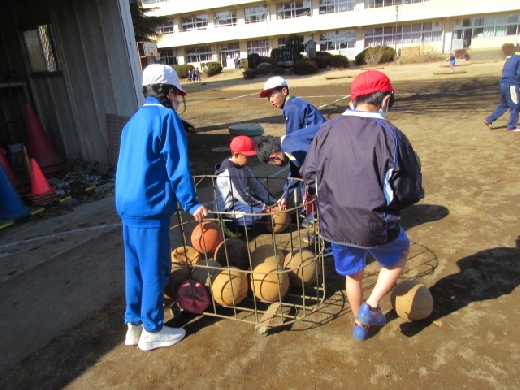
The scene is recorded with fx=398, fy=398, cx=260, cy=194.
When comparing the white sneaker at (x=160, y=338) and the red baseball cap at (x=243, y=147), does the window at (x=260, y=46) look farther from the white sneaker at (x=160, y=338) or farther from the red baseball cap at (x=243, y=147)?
the white sneaker at (x=160, y=338)

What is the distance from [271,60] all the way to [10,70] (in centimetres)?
3058

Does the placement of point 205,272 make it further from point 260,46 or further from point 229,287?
point 260,46

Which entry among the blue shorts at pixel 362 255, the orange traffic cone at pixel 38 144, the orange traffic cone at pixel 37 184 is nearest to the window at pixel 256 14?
the orange traffic cone at pixel 38 144

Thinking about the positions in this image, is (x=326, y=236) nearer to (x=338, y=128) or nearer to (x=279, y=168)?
(x=338, y=128)

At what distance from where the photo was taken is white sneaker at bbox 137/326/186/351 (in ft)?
9.96

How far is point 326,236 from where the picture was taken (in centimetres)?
274

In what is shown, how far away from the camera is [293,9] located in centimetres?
4575

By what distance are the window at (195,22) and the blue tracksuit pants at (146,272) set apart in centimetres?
5300

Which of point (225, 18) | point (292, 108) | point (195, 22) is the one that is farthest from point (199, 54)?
point (292, 108)

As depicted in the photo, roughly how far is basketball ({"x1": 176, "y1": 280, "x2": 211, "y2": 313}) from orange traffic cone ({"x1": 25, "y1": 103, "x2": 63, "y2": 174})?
19.5 feet

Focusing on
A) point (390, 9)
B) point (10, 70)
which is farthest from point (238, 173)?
point (390, 9)

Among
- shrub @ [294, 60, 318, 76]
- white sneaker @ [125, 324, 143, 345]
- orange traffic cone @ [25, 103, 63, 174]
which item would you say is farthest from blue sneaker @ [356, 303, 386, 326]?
shrub @ [294, 60, 318, 76]

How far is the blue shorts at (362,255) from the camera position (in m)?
2.72

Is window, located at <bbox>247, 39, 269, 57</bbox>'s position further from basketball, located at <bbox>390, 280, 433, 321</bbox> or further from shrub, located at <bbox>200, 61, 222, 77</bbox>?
basketball, located at <bbox>390, 280, 433, 321</bbox>
